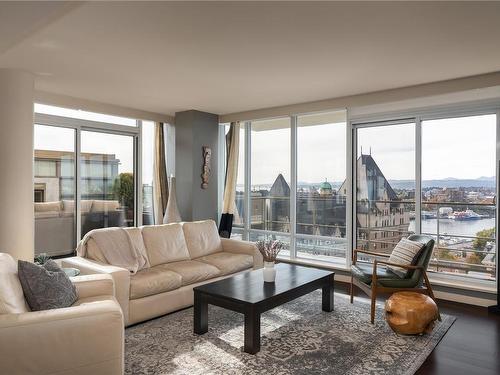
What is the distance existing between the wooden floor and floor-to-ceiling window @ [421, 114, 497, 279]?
2.26 feet

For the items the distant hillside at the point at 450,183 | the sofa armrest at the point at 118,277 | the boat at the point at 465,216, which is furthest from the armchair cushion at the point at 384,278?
the sofa armrest at the point at 118,277

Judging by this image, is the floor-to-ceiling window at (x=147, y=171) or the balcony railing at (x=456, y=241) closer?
the balcony railing at (x=456, y=241)

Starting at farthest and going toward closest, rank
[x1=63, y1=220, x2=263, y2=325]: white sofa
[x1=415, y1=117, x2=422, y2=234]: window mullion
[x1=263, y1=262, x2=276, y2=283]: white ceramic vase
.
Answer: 1. [x1=415, y1=117, x2=422, y2=234]: window mullion
2. [x1=263, y1=262, x2=276, y2=283]: white ceramic vase
3. [x1=63, y1=220, x2=263, y2=325]: white sofa

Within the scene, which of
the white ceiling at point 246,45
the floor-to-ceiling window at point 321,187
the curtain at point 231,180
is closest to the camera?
the white ceiling at point 246,45

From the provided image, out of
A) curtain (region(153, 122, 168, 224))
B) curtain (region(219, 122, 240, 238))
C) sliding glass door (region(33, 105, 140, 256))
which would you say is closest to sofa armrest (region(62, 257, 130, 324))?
sliding glass door (region(33, 105, 140, 256))

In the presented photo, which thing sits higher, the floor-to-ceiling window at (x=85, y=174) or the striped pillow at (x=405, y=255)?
the floor-to-ceiling window at (x=85, y=174)

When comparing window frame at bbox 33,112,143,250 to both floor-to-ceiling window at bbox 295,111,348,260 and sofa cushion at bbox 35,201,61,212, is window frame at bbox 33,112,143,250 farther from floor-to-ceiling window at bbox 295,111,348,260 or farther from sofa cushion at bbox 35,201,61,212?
floor-to-ceiling window at bbox 295,111,348,260

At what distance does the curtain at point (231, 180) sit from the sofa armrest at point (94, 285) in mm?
3333

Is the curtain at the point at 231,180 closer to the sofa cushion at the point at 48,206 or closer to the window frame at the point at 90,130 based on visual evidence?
the window frame at the point at 90,130

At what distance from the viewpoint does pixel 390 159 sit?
494cm

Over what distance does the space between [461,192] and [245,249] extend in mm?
2759

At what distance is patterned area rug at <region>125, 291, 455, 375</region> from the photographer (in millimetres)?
2658

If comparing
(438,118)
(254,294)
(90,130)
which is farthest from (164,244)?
(438,118)

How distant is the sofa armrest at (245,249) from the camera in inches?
190
